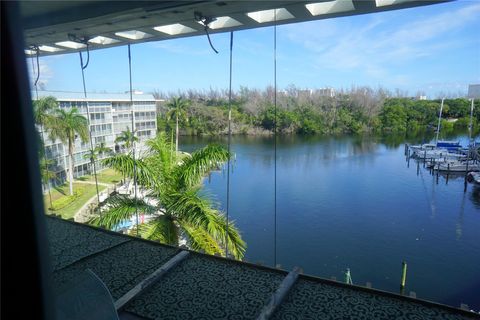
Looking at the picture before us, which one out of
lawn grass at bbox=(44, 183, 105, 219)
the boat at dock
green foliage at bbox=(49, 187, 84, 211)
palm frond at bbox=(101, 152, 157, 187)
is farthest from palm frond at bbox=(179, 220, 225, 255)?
the boat at dock

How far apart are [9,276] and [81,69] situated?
135 inches

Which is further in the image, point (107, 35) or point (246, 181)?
point (246, 181)

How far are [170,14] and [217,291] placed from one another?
5.61 feet

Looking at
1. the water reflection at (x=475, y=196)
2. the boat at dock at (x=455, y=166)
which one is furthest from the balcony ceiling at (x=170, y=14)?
the boat at dock at (x=455, y=166)

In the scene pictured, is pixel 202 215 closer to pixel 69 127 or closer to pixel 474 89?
pixel 474 89

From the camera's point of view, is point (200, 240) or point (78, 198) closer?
point (200, 240)

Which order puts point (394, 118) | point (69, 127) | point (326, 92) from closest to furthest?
point (69, 127), point (326, 92), point (394, 118)

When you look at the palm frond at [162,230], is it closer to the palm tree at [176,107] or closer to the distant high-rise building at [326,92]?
the palm tree at [176,107]

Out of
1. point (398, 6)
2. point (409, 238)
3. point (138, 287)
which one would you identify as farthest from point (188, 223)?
point (409, 238)

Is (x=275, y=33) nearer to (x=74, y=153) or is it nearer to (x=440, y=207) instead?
(x=74, y=153)

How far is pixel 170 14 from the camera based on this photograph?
1.98m

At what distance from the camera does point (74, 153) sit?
12602 mm

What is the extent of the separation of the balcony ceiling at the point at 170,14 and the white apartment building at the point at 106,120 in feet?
31.4

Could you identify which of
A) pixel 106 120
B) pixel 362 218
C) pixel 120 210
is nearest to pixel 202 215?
pixel 120 210
